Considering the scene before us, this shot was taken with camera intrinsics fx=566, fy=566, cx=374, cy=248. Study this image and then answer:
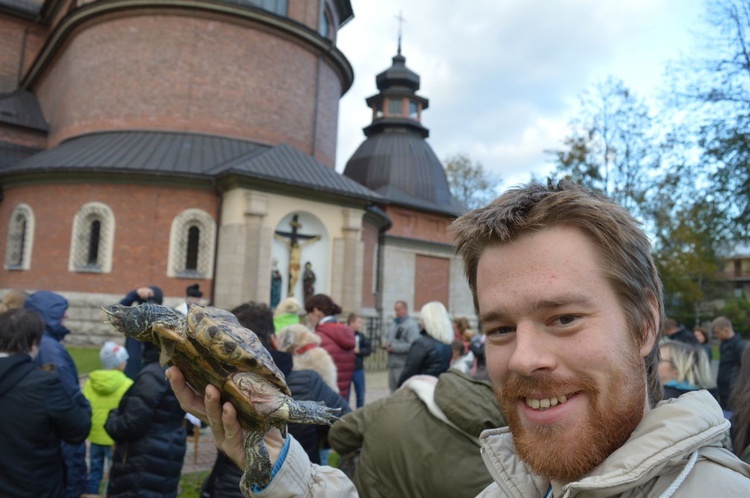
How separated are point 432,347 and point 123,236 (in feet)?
54.4

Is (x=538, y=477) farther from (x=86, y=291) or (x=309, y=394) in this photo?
(x=86, y=291)

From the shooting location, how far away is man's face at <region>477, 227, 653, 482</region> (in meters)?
1.32

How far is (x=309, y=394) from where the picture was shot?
3754mm

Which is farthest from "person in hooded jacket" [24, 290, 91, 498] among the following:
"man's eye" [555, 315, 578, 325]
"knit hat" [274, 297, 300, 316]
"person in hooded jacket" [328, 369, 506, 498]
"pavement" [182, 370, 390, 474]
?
"man's eye" [555, 315, 578, 325]

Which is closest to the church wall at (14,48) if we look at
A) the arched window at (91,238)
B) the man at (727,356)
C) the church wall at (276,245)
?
the arched window at (91,238)

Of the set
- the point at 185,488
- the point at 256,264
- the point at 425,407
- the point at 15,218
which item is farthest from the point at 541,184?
the point at 15,218

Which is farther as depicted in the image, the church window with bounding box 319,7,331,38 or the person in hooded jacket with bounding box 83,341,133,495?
→ the church window with bounding box 319,7,331,38

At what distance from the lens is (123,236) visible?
784 inches

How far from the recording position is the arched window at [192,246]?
2000 cm

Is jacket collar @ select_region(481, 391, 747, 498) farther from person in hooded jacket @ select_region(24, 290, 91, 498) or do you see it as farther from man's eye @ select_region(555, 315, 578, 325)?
person in hooded jacket @ select_region(24, 290, 91, 498)

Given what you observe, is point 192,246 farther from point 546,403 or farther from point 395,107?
point 395,107

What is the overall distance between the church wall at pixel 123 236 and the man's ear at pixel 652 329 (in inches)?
771

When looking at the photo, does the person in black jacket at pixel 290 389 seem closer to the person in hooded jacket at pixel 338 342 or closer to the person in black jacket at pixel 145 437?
the person in black jacket at pixel 145 437

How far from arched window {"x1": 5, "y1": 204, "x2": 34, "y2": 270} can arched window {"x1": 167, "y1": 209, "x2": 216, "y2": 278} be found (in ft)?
18.0
